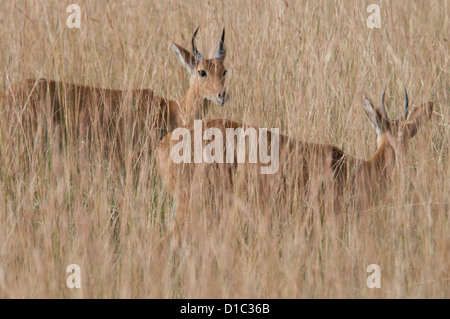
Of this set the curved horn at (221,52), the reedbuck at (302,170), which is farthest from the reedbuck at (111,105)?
the reedbuck at (302,170)

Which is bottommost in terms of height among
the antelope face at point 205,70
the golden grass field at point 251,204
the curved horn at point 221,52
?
the golden grass field at point 251,204

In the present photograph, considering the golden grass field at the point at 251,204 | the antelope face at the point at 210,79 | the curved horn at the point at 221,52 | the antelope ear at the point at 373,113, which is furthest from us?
the curved horn at the point at 221,52

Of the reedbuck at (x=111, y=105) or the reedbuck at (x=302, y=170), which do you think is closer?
the reedbuck at (x=302, y=170)

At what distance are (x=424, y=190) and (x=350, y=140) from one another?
72 centimetres

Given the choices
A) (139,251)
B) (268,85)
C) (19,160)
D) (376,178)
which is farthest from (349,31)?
(139,251)

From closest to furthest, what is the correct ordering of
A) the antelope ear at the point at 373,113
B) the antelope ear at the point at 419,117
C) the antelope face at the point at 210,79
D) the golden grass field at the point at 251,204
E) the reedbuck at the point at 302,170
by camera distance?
the golden grass field at the point at 251,204, the reedbuck at the point at 302,170, the antelope ear at the point at 373,113, the antelope ear at the point at 419,117, the antelope face at the point at 210,79

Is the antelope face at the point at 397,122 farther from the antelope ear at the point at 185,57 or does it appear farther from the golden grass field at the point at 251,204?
the antelope ear at the point at 185,57

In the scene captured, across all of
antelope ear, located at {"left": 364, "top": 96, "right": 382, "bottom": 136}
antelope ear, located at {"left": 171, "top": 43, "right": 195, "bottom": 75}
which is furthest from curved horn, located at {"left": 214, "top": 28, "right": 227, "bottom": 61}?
antelope ear, located at {"left": 364, "top": 96, "right": 382, "bottom": 136}

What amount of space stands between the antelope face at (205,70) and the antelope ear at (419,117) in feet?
4.58

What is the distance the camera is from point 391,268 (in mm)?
3314

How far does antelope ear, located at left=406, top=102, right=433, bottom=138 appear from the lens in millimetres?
4402

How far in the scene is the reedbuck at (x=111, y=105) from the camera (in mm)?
4406

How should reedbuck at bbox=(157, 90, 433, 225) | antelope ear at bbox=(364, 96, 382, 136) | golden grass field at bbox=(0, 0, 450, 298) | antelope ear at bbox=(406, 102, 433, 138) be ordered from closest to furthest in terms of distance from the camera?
golden grass field at bbox=(0, 0, 450, 298) → reedbuck at bbox=(157, 90, 433, 225) → antelope ear at bbox=(364, 96, 382, 136) → antelope ear at bbox=(406, 102, 433, 138)

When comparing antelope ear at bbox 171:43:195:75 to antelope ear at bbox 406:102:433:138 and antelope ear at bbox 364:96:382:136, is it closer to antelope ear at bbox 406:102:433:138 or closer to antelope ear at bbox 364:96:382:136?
antelope ear at bbox 364:96:382:136
